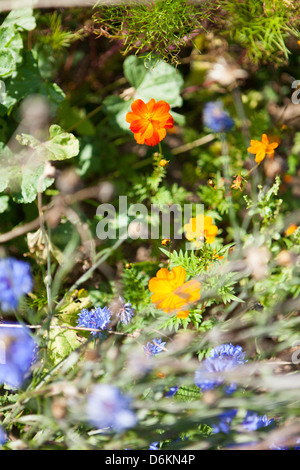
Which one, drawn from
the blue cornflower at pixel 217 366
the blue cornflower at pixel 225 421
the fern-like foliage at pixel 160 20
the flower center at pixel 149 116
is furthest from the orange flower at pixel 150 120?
the blue cornflower at pixel 225 421

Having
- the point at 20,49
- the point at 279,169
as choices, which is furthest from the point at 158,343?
the point at 20,49

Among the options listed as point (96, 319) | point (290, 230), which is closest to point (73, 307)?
point (96, 319)

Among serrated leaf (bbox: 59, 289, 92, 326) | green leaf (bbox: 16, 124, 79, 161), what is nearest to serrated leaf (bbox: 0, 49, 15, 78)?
green leaf (bbox: 16, 124, 79, 161)

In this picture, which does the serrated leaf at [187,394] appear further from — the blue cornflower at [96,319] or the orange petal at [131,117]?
the orange petal at [131,117]

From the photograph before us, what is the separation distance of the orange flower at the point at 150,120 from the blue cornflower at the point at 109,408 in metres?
0.74

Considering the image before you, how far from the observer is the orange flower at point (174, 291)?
44.8 inches

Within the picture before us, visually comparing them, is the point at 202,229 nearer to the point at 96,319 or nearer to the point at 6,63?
the point at 96,319

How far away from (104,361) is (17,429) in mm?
576

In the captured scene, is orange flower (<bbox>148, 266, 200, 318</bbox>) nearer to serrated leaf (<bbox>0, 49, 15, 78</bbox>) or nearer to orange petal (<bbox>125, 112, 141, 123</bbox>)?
orange petal (<bbox>125, 112, 141, 123</bbox>)

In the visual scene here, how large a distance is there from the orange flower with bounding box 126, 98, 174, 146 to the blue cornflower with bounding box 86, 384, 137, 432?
739 mm

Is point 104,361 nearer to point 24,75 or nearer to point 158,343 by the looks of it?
point 158,343

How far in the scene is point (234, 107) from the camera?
5.95 feet

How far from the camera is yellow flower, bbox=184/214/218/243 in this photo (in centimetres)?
132

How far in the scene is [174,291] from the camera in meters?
1.17
